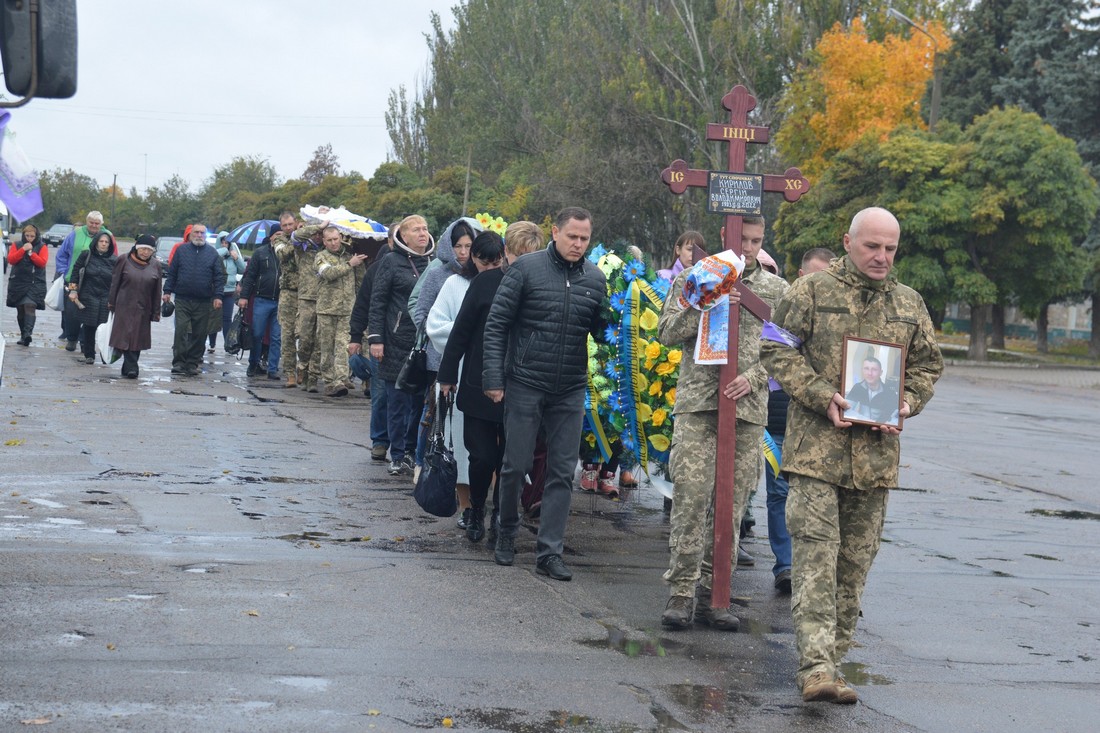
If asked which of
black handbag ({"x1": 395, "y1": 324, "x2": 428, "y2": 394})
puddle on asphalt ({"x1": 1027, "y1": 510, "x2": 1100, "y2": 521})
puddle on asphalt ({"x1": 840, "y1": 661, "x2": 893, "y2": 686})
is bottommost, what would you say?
puddle on asphalt ({"x1": 1027, "y1": 510, "x2": 1100, "y2": 521})

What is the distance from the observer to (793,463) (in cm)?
584

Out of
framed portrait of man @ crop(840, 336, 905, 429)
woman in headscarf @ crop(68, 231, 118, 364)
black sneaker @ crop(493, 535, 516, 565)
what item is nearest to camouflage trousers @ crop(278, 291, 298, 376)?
woman in headscarf @ crop(68, 231, 118, 364)

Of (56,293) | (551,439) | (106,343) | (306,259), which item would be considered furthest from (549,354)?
(56,293)

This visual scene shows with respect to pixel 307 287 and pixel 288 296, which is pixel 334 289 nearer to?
pixel 307 287

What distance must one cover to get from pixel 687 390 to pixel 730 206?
939 mm

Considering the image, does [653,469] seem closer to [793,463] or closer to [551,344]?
[551,344]

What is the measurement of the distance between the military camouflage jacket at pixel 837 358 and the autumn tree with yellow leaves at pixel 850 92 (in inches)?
1567

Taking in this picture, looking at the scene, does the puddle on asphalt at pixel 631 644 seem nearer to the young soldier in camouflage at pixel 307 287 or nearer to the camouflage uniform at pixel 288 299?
the young soldier in camouflage at pixel 307 287

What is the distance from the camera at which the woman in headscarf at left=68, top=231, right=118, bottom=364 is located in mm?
18719

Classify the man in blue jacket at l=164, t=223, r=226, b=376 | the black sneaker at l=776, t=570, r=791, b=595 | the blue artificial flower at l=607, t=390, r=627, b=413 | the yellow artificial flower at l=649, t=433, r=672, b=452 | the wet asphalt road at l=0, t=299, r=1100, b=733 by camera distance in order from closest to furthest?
1. the wet asphalt road at l=0, t=299, r=1100, b=733
2. the black sneaker at l=776, t=570, r=791, b=595
3. the yellow artificial flower at l=649, t=433, r=672, b=452
4. the blue artificial flower at l=607, t=390, r=627, b=413
5. the man in blue jacket at l=164, t=223, r=226, b=376

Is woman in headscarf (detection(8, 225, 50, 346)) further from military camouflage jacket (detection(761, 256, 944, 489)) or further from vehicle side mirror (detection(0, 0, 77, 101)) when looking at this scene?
military camouflage jacket (detection(761, 256, 944, 489))

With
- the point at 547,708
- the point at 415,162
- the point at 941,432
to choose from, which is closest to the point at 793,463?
the point at 547,708

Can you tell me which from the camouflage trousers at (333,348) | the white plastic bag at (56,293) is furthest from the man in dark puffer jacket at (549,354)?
the white plastic bag at (56,293)

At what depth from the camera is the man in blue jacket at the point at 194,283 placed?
18.0 m
